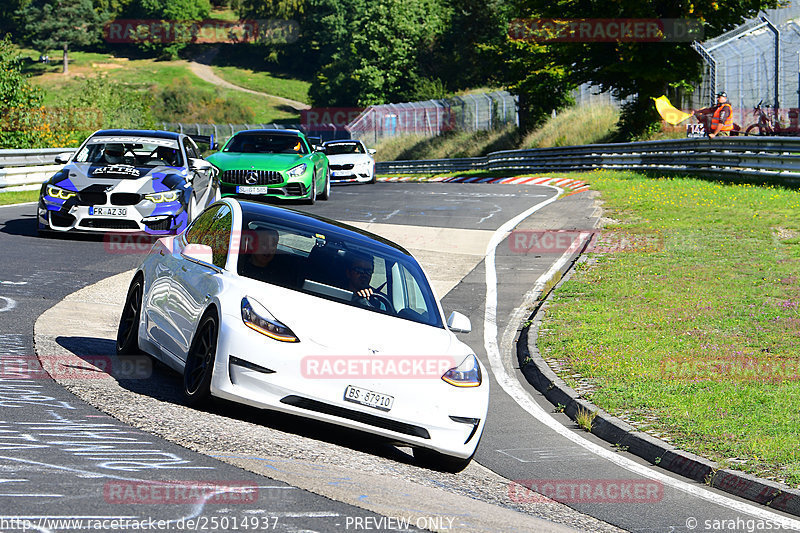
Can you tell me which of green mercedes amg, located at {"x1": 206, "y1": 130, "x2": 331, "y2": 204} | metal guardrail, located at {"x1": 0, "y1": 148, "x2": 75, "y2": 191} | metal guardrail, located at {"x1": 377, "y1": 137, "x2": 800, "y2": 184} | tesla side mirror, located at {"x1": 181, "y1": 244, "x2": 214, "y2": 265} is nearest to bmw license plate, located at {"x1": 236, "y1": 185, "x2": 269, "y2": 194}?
green mercedes amg, located at {"x1": 206, "y1": 130, "x2": 331, "y2": 204}

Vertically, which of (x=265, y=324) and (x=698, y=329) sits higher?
(x=265, y=324)

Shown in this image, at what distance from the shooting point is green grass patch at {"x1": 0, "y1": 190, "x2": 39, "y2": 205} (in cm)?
2320

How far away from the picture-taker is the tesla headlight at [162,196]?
620 inches

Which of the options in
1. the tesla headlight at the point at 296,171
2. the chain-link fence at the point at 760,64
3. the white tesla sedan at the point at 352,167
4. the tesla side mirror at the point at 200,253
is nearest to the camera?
the tesla side mirror at the point at 200,253

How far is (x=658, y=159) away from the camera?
3338 centimetres

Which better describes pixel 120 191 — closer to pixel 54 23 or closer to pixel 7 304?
pixel 7 304

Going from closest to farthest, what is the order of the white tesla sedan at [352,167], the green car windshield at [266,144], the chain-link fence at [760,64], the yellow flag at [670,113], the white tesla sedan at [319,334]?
the white tesla sedan at [319,334], the green car windshield at [266,144], the chain-link fence at [760,64], the white tesla sedan at [352,167], the yellow flag at [670,113]

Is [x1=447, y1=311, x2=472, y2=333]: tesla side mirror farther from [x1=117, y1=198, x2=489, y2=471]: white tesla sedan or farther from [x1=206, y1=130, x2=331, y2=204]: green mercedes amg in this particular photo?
[x1=206, y1=130, x2=331, y2=204]: green mercedes amg

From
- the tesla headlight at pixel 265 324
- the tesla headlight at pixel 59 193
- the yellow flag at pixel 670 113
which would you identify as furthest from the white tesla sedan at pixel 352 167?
the tesla headlight at pixel 265 324

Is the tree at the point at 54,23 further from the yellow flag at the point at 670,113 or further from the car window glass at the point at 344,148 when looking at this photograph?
the yellow flag at the point at 670,113

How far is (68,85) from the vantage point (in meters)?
124

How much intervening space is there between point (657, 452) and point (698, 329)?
4579 mm

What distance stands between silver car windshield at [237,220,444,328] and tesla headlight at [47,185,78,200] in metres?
8.54

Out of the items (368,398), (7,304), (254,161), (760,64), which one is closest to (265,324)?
(368,398)
